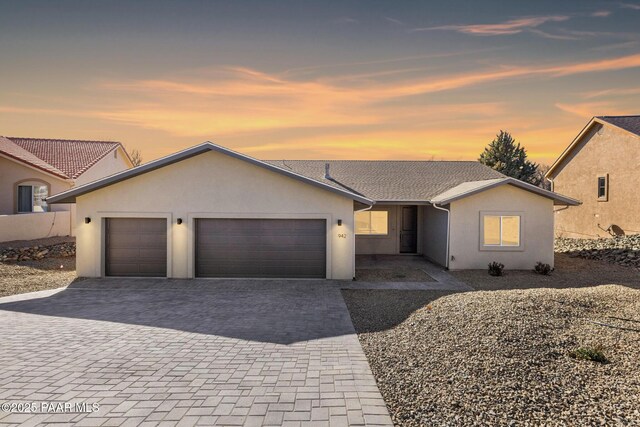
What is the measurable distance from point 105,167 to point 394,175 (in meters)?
24.6

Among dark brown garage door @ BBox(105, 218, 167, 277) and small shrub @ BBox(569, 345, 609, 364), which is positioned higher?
dark brown garage door @ BBox(105, 218, 167, 277)

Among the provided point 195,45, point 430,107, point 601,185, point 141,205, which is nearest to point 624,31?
point 430,107

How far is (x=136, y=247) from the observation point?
42.8 feet

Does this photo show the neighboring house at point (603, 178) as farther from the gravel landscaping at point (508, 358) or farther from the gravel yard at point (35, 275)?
the gravel yard at point (35, 275)

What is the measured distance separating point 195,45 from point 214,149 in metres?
6.46

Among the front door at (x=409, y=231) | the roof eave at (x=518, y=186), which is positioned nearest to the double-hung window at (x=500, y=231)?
the roof eave at (x=518, y=186)

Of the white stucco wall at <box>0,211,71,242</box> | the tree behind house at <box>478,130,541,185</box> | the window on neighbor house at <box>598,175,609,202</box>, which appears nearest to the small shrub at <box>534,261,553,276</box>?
the window on neighbor house at <box>598,175,609,202</box>

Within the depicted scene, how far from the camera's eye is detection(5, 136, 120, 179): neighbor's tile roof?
26484mm

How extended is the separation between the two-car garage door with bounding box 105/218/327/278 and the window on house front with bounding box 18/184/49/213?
16.4 m

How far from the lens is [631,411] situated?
427 cm

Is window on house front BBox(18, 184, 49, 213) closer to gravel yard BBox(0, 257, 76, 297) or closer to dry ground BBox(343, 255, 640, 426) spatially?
gravel yard BBox(0, 257, 76, 297)

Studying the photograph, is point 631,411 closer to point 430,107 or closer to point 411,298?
point 411,298

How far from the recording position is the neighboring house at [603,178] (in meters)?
20.8

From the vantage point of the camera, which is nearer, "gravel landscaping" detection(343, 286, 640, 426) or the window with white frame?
"gravel landscaping" detection(343, 286, 640, 426)
